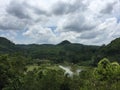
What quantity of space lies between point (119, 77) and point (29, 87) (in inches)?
1273

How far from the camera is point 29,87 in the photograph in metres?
50.6

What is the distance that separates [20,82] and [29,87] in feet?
28.7

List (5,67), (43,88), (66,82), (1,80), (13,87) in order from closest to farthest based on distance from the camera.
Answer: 1. (43,88)
2. (66,82)
3. (13,87)
4. (1,80)
5. (5,67)

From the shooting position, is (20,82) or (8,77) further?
(8,77)

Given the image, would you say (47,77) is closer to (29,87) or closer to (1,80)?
(29,87)

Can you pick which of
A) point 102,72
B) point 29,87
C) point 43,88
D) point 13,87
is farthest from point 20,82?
point 102,72

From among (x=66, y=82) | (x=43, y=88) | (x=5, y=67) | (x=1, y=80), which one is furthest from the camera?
(x=5, y=67)

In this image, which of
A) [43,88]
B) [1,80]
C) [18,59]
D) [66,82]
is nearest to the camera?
[43,88]

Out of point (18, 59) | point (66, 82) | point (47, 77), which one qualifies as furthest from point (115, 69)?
point (18, 59)

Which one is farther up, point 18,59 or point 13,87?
point 18,59

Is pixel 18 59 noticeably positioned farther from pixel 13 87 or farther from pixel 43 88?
pixel 43 88

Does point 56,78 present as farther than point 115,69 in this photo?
No

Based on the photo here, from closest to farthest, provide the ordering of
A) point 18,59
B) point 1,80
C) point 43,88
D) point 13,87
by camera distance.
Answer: point 43,88 < point 13,87 < point 1,80 < point 18,59

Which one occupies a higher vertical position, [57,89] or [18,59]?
[18,59]
